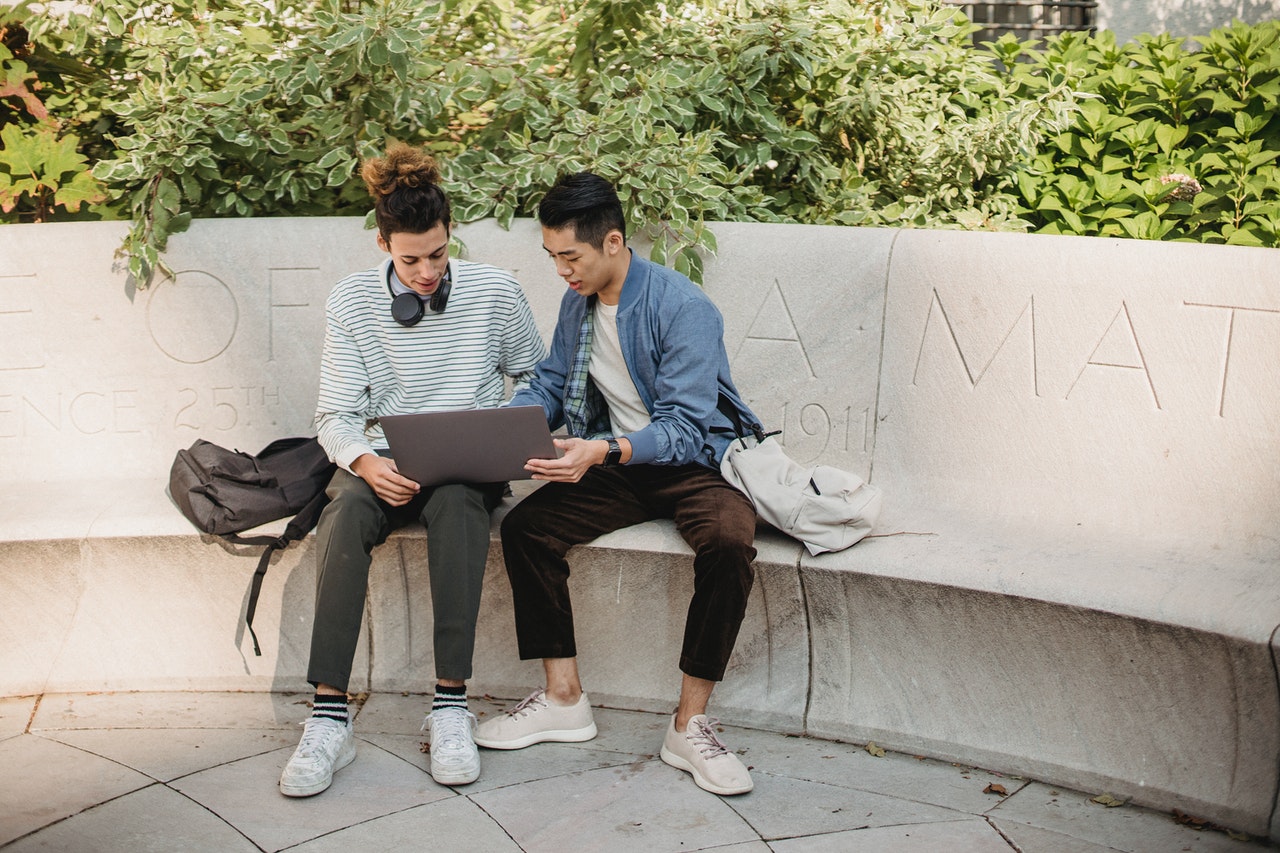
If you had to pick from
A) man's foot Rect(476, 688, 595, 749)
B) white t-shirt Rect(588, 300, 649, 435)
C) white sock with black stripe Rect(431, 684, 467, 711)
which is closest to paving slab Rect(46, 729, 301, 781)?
white sock with black stripe Rect(431, 684, 467, 711)

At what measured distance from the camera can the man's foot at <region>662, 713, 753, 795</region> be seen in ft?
10.2

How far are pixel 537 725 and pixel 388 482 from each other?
30.5 inches

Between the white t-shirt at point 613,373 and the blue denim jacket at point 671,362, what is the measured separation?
4cm

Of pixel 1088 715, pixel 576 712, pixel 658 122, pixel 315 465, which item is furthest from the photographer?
pixel 658 122

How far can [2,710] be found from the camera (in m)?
3.61

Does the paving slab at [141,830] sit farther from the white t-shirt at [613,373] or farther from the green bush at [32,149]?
the green bush at [32,149]

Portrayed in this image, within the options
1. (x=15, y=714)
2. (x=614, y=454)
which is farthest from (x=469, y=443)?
(x=15, y=714)

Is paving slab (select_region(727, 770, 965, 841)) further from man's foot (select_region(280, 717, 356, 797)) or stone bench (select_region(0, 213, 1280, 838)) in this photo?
man's foot (select_region(280, 717, 356, 797))

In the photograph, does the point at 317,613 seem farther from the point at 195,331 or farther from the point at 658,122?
the point at 658,122

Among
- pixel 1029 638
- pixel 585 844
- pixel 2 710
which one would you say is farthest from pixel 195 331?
pixel 1029 638

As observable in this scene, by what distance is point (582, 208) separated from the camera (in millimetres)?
3357

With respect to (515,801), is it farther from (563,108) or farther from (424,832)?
(563,108)

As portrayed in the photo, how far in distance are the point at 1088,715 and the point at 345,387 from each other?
7.22 ft

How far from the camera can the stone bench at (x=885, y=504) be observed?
3.08 meters
